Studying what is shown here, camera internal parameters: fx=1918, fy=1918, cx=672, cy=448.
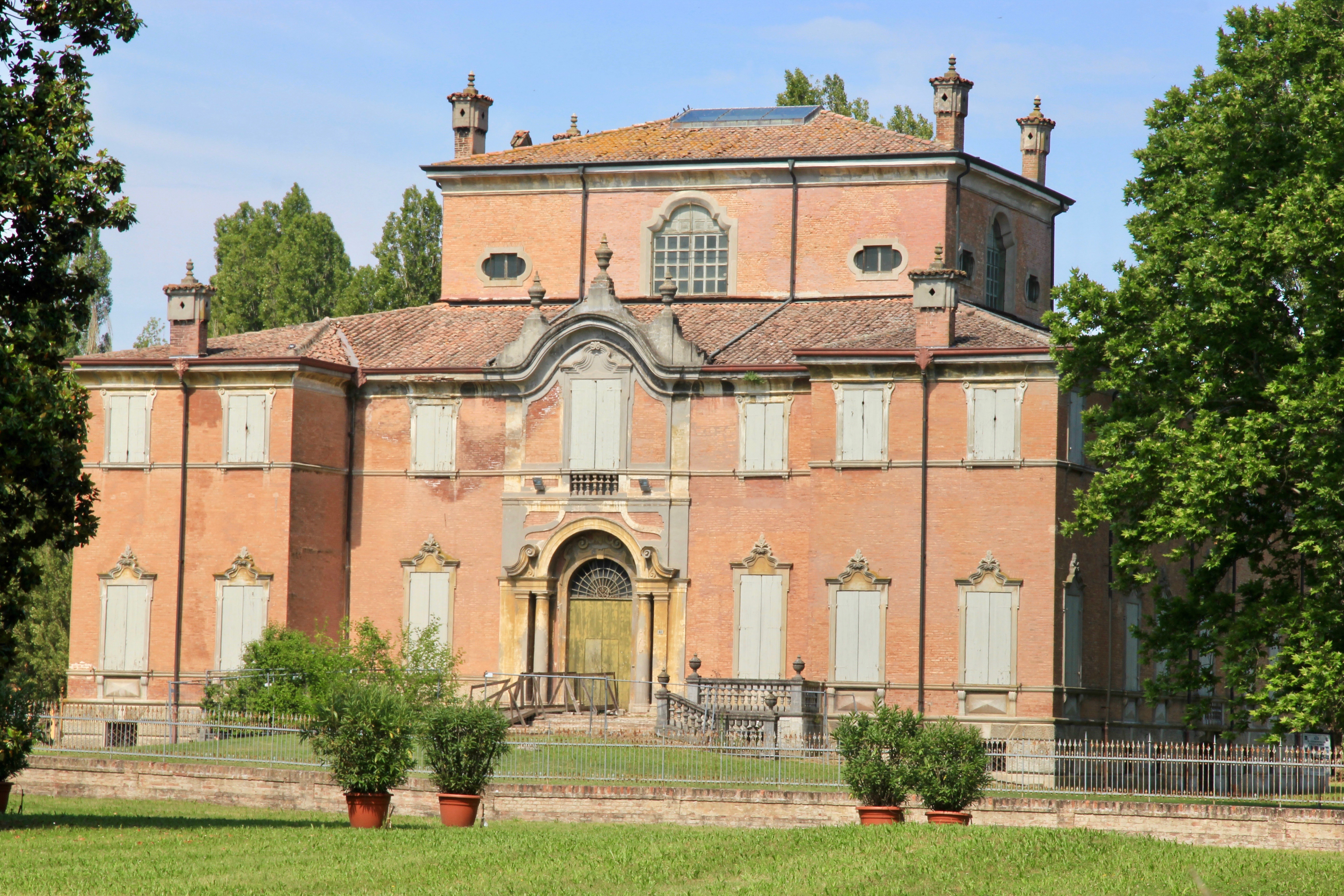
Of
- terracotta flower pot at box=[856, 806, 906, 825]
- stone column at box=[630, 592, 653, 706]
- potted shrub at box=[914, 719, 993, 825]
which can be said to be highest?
stone column at box=[630, 592, 653, 706]

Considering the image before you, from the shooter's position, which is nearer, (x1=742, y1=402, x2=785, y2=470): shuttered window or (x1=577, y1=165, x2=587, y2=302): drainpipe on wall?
(x1=742, y1=402, x2=785, y2=470): shuttered window

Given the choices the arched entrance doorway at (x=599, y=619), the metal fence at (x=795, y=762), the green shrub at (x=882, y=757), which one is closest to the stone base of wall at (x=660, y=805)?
the metal fence at (x=795, y=762)

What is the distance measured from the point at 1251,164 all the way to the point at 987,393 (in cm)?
786

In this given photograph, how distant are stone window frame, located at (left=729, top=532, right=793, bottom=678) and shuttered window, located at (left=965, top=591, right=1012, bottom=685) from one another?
395 centimetres

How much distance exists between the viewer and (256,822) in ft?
89.9

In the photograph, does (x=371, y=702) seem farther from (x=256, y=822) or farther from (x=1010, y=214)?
(x=1010, y=214)

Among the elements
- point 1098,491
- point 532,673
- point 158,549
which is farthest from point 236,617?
point 1098,491

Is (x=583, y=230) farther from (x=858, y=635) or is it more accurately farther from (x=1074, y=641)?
(x=1074, y=641)

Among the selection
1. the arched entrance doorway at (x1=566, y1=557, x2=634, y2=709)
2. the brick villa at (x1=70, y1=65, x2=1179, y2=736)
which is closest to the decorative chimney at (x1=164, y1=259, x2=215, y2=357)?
the brick villa at (x1=70, y1=65, x2=1179, y2=736)

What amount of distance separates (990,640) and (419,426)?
13.1 m

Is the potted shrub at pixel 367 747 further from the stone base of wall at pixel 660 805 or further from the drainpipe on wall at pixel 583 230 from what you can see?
the drainpipe on wall at pixel 583 230

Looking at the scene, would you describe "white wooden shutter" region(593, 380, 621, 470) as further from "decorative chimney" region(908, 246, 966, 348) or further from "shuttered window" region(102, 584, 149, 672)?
"shuttered window" region(102, 584, 149, 672)

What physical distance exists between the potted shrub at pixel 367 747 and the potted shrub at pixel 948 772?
22.8 ft

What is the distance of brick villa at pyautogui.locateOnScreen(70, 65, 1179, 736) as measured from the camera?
3716 centimetres
